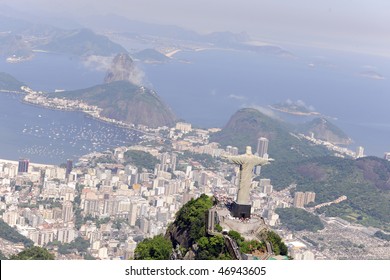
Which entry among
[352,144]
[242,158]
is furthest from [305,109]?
[242,158]

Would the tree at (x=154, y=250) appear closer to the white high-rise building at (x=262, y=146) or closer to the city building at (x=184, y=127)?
the white high-rise building at (x=262, y=146)

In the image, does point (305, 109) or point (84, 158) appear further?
point (305, 109)

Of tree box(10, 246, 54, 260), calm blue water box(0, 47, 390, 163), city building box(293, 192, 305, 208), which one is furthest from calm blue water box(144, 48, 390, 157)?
tree box(10, 246, 54, 260)

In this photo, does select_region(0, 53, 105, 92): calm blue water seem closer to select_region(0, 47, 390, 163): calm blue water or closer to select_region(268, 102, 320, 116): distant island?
select_region(0, 47, 390, 163): calm blue water

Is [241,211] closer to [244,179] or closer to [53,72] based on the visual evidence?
[244,179]

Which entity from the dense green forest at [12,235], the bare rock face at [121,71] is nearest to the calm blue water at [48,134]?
the bare rock face at [121,71]

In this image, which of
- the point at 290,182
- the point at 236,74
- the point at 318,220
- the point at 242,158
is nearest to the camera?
the point at 242,158

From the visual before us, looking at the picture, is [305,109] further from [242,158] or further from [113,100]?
[242,158]
